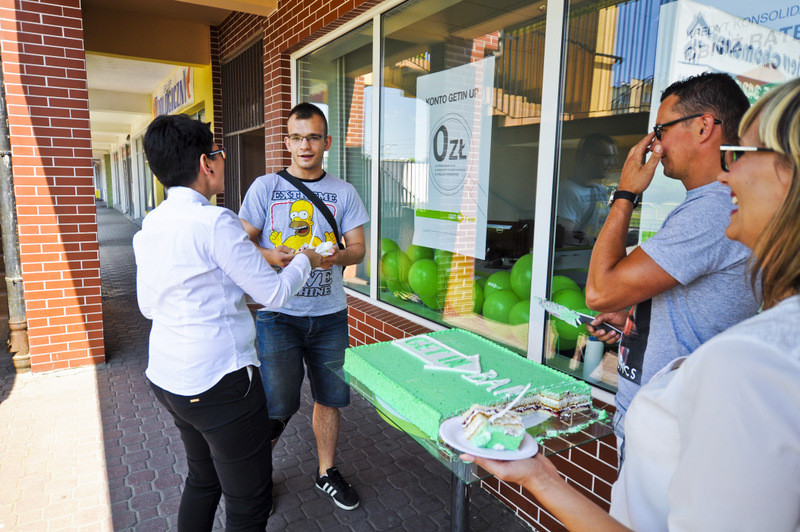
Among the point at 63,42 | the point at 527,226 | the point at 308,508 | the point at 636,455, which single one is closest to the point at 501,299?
the point at 527,226

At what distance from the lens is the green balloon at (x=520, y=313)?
3.10 metres

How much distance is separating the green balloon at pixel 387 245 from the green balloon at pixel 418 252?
0.21 meters

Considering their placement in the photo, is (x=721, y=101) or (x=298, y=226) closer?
(x=721, y=101)

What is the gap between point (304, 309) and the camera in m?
2.74

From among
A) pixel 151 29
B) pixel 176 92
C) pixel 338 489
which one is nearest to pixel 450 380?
pixel 338 489

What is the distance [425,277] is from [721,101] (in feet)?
8.88

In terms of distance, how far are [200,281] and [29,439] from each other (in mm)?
2777

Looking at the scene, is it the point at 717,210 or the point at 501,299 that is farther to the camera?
the point at 501,299

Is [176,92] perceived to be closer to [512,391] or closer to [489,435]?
[512,391]

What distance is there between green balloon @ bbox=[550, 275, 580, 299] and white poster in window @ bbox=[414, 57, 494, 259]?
718 millimetres

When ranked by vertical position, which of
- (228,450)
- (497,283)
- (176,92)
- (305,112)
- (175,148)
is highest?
(176,92)

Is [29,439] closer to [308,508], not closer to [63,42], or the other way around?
[308,508]

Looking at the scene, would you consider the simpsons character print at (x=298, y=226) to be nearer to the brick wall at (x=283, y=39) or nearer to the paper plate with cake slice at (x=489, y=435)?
the paper plate with cake slice at (x=489, y=435)

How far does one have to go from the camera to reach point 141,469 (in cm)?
320
